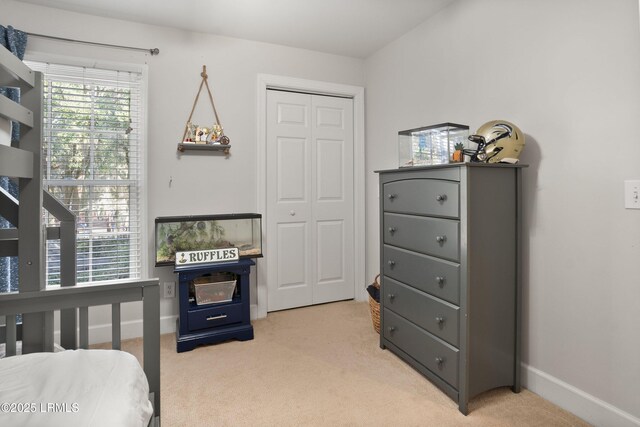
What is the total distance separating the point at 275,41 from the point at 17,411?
9.88 ft

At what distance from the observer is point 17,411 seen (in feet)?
2.79

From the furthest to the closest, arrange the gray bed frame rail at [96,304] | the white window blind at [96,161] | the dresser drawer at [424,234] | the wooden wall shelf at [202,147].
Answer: the wooden wall shelf at [202,147] < the white window blind at [96,161] < the dresser drawer at [424,234] < the gray bed frame rail at [96,304]

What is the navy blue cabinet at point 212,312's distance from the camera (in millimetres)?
2516

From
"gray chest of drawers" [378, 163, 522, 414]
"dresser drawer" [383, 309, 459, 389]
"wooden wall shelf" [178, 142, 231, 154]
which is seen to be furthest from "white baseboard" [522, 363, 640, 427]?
"wooden wall shelf" [178, 142, 231, 154]

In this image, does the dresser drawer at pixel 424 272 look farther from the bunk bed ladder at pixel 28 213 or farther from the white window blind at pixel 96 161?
the white window blind at pixel 96 161

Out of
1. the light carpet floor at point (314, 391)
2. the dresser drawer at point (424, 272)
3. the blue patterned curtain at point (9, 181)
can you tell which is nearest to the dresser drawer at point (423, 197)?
the dresser drawer at point (424, 272)

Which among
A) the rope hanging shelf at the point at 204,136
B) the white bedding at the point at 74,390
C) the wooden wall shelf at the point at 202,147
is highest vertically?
the rope hanging shelf at the point at 204,136

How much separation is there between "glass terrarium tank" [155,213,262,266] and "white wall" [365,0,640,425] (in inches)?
71.2

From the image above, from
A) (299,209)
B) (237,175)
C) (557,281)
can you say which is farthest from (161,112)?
(557,281)

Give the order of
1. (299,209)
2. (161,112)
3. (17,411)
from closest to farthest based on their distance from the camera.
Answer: (17,411) → (161,112) → (299,209)

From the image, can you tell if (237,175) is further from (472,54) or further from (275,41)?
(472,54)

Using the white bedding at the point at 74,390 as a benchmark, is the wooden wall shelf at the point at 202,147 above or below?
above

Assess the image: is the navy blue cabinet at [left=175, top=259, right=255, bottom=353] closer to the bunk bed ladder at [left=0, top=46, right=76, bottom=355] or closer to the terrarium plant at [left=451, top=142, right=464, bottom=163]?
the bunk bed ladder at [left=0, top=46, right=76, bottom=355]

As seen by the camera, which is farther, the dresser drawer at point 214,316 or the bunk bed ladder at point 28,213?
the dresser drawer at point 214,316
